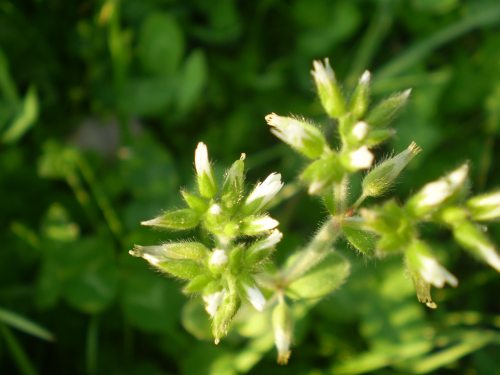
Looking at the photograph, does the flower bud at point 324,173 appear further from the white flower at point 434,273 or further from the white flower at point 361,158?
the white flower at point 434,273

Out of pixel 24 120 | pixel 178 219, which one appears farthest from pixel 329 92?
pixel 24 120

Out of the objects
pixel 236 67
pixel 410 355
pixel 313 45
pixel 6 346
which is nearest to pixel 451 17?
pixel 313 45

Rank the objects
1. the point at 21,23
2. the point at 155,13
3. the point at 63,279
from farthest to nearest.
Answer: the point at 155,13 → the point at 21,23 → the point at 63,279

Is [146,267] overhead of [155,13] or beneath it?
beneath

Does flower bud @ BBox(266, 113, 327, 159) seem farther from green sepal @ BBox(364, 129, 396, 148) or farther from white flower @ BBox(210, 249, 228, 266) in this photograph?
white flower @ BBox(210, 249, 228, 266)

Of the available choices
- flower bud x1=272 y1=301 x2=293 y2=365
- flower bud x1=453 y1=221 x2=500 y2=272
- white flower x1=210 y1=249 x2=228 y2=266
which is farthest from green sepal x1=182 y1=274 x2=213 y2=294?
flower bud x1=453 y1=221 x2=500 y2=272

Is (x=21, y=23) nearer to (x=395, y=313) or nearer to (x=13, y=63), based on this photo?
(x=13, y=63)

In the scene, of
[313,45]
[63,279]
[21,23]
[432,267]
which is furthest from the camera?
[313,45]

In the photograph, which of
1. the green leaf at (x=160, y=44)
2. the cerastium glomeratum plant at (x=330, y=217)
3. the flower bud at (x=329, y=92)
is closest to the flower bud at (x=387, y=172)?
the cerastium glomeratum plant at (x=330, y=217)
